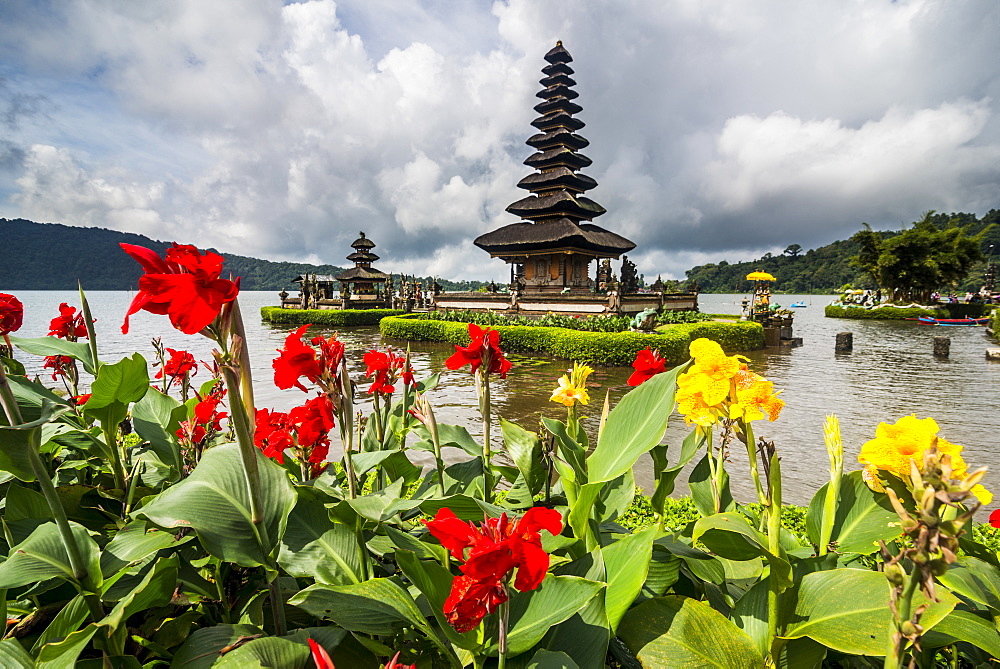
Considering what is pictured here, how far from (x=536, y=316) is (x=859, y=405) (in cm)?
1388

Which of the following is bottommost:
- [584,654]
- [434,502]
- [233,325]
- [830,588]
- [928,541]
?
[584,654]

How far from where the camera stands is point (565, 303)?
2111 centimetres

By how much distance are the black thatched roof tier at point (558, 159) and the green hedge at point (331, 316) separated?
1347cm

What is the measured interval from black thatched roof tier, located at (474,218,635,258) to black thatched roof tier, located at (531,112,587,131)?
7.38 metres

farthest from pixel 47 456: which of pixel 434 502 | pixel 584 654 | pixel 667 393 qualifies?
pixel 667 393

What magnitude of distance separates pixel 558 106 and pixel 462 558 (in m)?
34.3

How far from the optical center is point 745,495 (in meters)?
4.68

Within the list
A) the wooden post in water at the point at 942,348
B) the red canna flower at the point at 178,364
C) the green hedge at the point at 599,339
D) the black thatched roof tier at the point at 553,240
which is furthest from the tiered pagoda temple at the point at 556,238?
the red canna flower at the point at 178,364

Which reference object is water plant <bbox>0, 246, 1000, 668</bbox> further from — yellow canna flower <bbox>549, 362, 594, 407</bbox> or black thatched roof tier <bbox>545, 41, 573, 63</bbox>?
black thatched roof tier <bbox>545, 41, 573, 63</bbox>

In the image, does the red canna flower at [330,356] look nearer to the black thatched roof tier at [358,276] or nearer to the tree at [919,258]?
the black thatched roof tier at [358,276]

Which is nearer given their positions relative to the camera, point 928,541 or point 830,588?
point 928,541

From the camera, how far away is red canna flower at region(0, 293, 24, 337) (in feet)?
Answer: 6.09

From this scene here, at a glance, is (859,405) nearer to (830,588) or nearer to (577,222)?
(830,588)

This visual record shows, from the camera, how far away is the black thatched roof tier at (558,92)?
31078mm
